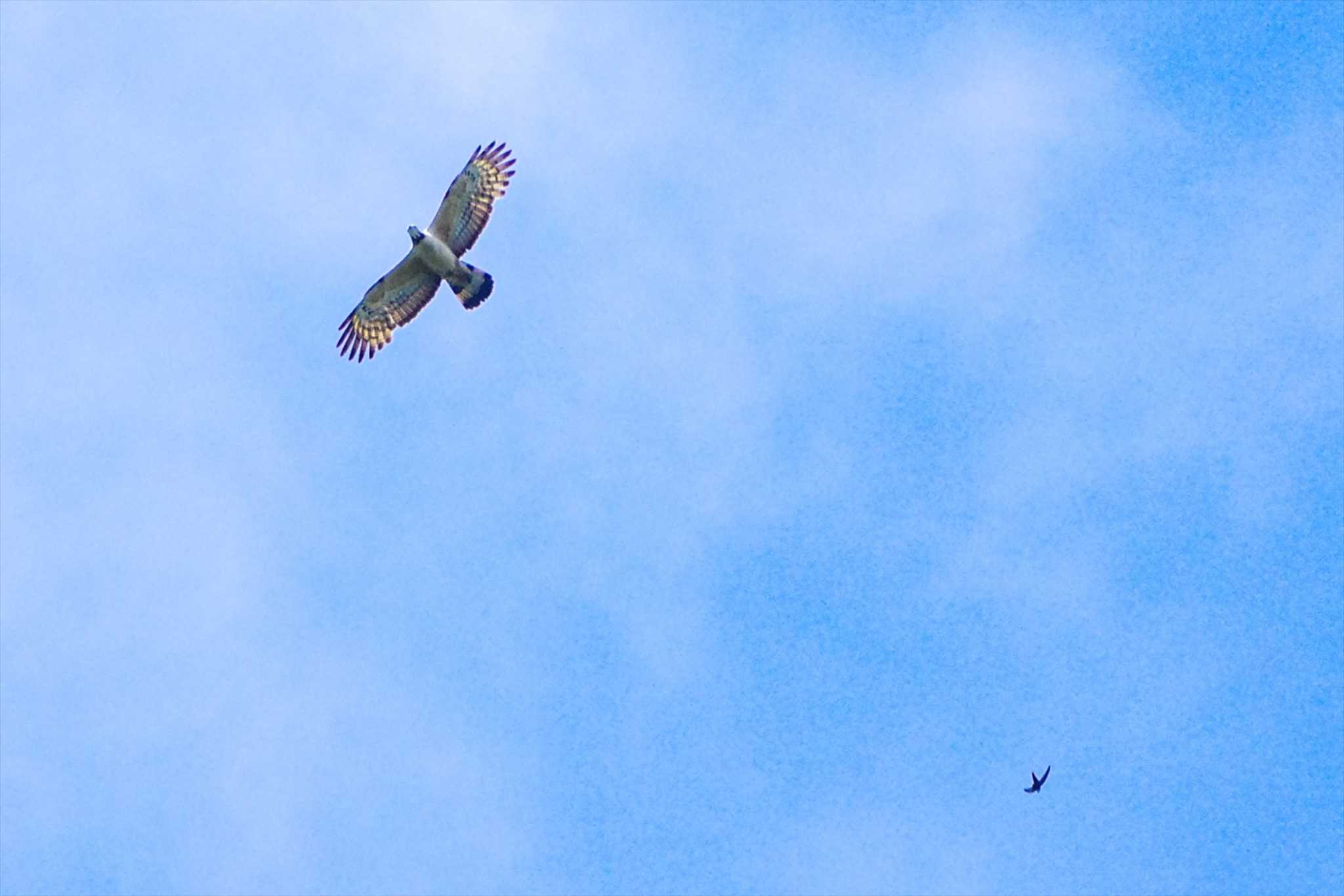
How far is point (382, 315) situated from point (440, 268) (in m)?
1.60

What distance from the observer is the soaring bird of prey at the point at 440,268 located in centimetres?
2880

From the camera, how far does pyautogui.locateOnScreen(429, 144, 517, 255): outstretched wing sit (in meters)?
28.8

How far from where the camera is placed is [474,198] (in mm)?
28844

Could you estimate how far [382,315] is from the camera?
29625 millimetres

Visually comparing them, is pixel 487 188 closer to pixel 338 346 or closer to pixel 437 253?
pixel 437 253

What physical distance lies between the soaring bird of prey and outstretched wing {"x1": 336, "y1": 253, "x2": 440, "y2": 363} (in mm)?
13

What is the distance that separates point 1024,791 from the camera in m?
28.2

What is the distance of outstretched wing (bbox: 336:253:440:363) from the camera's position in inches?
1162

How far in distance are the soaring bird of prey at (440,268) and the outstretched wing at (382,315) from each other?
0.04ft

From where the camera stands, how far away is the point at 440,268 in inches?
1146

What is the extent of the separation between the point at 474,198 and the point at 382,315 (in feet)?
9.96

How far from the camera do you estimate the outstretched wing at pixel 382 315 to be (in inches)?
1162

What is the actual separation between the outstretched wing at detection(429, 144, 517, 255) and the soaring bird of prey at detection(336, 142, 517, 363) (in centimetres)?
1

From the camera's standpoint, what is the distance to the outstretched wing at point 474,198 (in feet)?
→ 94.4
